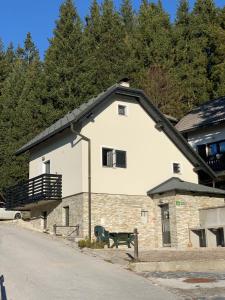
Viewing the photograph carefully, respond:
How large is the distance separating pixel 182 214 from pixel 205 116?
44.1 feet

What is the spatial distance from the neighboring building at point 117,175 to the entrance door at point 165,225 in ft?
0.18

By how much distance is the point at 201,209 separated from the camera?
25.8m

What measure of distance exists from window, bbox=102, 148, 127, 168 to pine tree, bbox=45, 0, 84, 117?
15.6 meters

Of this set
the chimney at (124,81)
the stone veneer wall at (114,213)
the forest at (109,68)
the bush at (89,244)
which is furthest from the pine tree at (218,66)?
the bush at (89,244)

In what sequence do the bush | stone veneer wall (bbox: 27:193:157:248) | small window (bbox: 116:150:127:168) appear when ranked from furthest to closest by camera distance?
small window (bbox: 116:150:127:168) < stone veneer wall (bbox: 27:193:157:248) < the bush

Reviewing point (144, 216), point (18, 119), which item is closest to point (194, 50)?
point (18, 119)

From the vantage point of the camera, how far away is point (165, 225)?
2617 cm

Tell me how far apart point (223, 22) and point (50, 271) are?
36.2m

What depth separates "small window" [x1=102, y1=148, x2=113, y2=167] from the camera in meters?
26.3

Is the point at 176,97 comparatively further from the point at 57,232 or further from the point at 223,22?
the point at 57,232

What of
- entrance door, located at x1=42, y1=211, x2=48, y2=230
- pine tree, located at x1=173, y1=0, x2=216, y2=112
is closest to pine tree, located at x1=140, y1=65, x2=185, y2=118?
pine tree, located at x1=173, y1=0, x2=216, y2=112

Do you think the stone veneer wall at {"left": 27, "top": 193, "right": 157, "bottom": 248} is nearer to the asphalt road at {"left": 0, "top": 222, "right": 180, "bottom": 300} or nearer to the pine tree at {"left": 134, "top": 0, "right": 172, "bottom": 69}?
the asphalt road at {"left": 0, "top": 222, "right": 180, "bottom": 300}

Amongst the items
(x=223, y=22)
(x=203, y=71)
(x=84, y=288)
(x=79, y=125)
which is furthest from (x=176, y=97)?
(x=84, y=288)

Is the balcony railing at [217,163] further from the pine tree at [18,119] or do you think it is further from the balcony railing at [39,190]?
the pine tree at [18,119]
